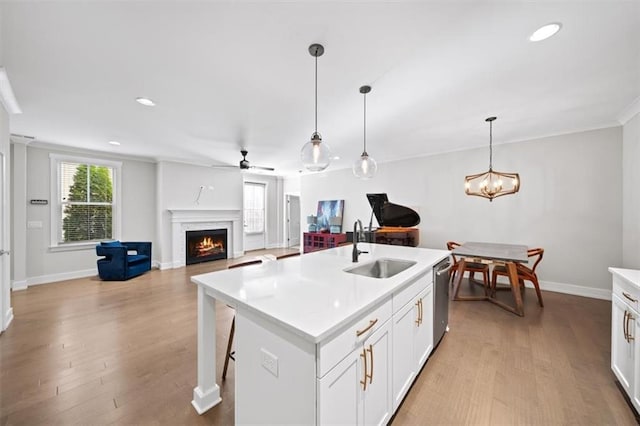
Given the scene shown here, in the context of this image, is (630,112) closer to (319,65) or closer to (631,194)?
(631,194)

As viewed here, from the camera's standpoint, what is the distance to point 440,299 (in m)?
2.40

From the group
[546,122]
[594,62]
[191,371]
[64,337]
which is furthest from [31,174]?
[546,122]

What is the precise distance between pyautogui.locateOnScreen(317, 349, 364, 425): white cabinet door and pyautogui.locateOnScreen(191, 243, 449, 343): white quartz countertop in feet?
0.68

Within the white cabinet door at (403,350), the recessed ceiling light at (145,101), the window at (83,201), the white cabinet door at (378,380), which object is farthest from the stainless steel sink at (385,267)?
the window at (83,201)

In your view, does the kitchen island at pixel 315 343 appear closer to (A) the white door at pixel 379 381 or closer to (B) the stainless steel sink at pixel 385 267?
(A) the white door at pixel 379 381

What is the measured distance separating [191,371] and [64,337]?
1789mm

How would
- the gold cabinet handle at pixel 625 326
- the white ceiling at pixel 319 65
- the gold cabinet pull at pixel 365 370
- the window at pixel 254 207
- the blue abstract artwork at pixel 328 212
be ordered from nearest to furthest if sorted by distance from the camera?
1. the gold cabinet pull at pixel 365 370
2. the white ceiling at pixel 319 65
3. the gold cabinet handle at pixel 625 326
4. the blue abstract artwork at pixel 328 212
5. the window at pixel 254 207

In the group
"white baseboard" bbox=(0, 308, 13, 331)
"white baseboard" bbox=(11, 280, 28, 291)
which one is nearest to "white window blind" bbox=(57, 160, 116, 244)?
"white baseboard" bbox=(11, 280, 28, 291)

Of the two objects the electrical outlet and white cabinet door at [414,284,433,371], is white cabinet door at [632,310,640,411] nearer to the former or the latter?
white cabinet door at [414,284,433,371]

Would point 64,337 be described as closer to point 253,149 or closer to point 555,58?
point 253,149

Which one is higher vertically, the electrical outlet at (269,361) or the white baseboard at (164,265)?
the electrical outlet at (269,361)

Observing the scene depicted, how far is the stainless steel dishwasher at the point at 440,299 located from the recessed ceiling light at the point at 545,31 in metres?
1.92

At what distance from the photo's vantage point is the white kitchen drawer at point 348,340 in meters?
0.98

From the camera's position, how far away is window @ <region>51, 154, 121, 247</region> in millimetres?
4684
